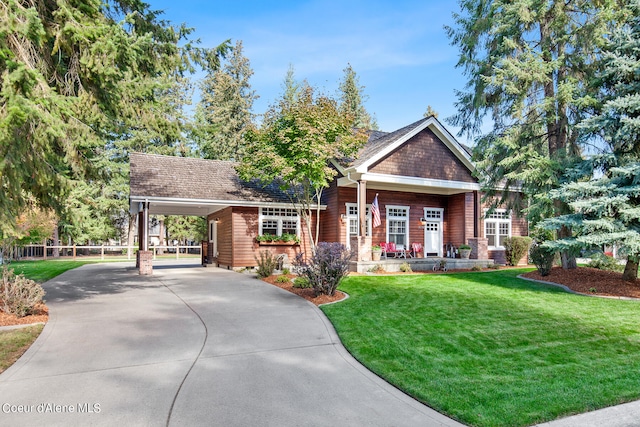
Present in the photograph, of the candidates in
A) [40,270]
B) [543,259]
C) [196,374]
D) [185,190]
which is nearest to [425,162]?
[543,259]

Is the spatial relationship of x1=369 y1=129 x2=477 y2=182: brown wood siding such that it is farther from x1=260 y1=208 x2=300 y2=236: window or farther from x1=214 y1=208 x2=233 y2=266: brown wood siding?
x1=214 y1=208 x2=233 y2=266: brown wood siding

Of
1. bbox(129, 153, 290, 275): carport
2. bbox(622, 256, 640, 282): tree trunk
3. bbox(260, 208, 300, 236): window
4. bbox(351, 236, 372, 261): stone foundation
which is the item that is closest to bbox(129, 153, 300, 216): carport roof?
bbox(129, 153, 290, 275): carport

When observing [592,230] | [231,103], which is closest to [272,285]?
[592,230]

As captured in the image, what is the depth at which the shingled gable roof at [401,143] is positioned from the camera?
15.3 meters

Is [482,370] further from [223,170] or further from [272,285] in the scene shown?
[223,170]

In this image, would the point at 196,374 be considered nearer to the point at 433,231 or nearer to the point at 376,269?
the point at 376,269

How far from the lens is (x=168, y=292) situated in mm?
10602

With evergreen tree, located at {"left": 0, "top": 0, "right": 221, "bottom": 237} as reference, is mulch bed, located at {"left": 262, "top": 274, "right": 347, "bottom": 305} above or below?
below

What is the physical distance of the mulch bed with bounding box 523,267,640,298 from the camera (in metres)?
9.77

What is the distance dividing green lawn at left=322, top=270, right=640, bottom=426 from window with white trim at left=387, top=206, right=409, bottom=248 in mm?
8574

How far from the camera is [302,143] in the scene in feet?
46.3

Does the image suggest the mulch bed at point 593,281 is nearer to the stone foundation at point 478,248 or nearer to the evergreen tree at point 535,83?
the evergreen tree at point 535,83

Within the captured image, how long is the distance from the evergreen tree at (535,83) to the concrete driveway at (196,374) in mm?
9194

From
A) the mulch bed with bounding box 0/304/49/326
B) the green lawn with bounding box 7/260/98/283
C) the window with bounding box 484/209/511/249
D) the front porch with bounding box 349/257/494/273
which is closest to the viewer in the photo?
the mulch bed with bounding box 0/304/49/326
